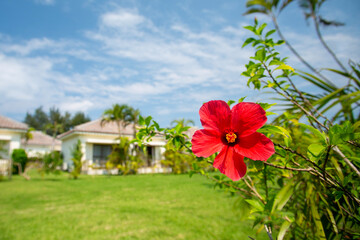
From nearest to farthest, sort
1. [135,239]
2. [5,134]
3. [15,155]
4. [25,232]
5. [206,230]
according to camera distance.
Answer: [135,239] → [206,230] → [25,232] → [15,155] → [5,134]

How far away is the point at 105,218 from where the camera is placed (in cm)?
431

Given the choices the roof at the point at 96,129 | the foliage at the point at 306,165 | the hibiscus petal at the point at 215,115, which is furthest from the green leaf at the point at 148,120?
the roof at the point at 96,129

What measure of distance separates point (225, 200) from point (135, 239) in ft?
10.1

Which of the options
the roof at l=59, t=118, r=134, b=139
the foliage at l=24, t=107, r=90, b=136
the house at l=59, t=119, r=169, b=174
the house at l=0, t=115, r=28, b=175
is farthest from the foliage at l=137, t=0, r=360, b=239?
the foliage at l=24, t=107, r=90, b=136

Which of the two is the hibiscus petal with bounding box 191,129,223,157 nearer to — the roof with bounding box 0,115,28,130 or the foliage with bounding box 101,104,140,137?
the foliage with bounding box 101,104,140,137

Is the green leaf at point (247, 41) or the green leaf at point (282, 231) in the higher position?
the green leaf at point (247, 41)

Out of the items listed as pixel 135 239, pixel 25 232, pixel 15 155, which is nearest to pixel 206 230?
pixel 135 239

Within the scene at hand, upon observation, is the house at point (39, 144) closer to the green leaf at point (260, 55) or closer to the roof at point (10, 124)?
the roof at point (10, 124)

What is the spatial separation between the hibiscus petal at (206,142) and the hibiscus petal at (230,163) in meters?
0.02

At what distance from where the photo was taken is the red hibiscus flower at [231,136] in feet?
1.51

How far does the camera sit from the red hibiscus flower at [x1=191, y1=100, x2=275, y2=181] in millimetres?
460

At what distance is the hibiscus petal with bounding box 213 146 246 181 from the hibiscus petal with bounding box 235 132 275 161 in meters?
0.01

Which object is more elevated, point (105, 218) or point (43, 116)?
point (43, 116)

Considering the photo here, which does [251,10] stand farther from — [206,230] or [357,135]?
[357,135]
